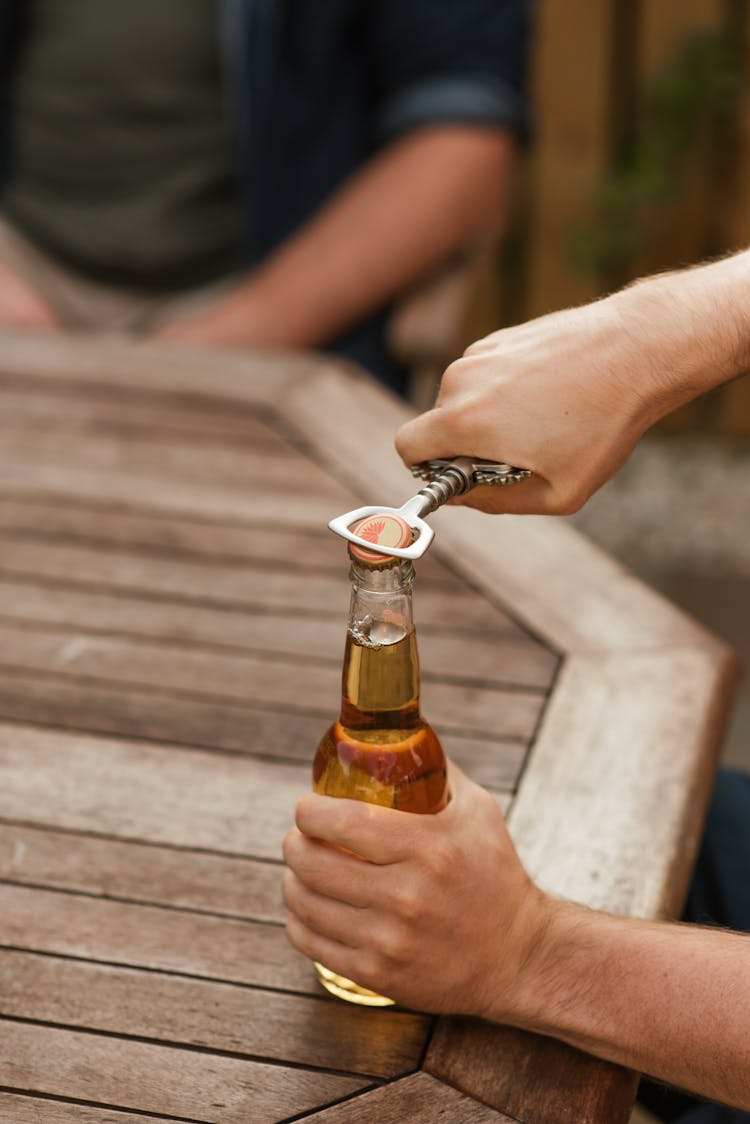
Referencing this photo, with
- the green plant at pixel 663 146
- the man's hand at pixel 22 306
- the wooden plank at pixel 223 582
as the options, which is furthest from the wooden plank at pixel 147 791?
the green plant at pixel 663 146

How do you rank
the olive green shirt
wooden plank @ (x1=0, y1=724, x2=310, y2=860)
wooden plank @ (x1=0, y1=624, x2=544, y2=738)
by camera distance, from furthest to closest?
1. the olive green shirt
2. wooden plank @ (x1=0, y1=624, x2=544, y2=738)
3. wooden plank @ (x1=0, y1=724, x2=310, y2=860)

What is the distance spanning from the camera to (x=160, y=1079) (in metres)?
0.72

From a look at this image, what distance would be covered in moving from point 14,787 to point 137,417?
680mm

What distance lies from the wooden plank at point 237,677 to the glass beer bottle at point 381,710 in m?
0.28

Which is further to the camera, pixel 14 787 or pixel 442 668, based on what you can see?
pixel 442 668

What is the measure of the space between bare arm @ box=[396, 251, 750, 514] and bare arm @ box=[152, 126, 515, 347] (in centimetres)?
129

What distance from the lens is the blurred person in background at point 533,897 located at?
2.42 ft

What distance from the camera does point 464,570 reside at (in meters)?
1.28

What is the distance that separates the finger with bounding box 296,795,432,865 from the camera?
28.5 inches

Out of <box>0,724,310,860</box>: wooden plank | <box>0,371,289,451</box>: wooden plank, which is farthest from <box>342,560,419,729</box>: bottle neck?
<box>0,371,289,451</box>: wooden plank

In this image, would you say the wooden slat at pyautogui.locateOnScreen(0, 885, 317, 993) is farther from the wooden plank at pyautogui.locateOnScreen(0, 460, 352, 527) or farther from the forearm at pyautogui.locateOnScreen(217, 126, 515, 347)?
the forearm at pyautogui.locateOnScreen(217, 126, 515, 347)

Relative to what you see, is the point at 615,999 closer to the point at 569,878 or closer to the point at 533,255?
the point at 569,878

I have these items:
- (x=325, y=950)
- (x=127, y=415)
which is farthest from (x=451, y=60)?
(x=325, y=950)

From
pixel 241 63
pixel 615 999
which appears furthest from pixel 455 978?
pixel 241 63
